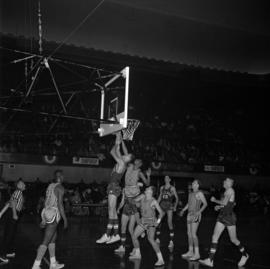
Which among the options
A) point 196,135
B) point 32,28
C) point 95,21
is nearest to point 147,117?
point 196,135

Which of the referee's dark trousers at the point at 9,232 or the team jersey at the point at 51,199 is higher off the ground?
the team jersey at the point at 51,199

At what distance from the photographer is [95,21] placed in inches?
766

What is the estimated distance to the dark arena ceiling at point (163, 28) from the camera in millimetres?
17750

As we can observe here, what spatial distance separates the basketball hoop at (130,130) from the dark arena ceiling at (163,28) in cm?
639

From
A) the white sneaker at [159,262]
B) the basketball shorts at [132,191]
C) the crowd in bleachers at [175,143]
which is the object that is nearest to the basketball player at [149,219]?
the white sneaker at [159,262]

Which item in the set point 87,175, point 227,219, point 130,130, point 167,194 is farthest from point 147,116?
point 227,219

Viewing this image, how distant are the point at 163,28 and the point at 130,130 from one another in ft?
34.9

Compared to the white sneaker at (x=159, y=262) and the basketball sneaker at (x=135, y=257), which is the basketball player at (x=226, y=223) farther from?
the basketball sneaker at (x=135, y=257)

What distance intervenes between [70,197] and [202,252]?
9.45 meters

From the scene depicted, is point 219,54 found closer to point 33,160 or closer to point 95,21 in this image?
point 95,21

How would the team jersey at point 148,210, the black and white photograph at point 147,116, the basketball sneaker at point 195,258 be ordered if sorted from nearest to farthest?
1. the team jersey at point 148,210
2. the basketball sneaker at point 195,258
3. the black and white photograph at point 147,116

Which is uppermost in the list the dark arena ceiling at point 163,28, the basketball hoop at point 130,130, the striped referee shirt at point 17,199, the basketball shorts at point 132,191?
the dark arena ceiling at point 163,28

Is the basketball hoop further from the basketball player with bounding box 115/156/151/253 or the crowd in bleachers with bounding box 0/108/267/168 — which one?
the crowd in bleachers with bounding box 0/108/267/168

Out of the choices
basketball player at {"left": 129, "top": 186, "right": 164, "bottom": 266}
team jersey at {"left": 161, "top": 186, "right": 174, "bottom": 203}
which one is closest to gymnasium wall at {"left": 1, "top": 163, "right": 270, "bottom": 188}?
team jersey at {"left": 161, "top": 186, "right": 174, "bottom": 203}
